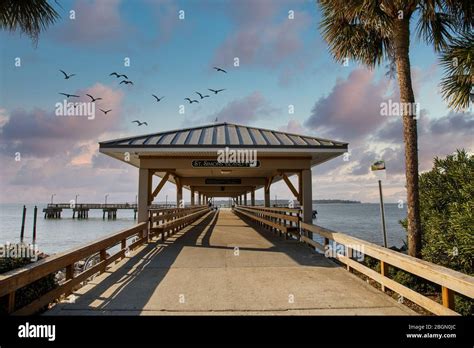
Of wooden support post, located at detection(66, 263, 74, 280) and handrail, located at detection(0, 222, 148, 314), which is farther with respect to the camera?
wooden support post, located at detection(66, 263, 74, 280)

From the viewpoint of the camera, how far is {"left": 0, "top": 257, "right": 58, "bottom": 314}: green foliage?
4.08 meters

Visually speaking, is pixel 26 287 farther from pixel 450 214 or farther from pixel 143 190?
pixel 450 214

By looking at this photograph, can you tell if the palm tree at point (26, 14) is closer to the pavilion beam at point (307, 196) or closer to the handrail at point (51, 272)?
the handrail at point (51, 272)

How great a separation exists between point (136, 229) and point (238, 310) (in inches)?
239

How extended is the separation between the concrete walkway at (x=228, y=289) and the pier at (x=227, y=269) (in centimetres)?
2

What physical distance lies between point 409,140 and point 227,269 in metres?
A: 4.79

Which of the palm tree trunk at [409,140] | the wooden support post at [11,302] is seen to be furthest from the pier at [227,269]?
the palm tree trunk at [409,140]

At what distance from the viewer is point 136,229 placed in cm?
965

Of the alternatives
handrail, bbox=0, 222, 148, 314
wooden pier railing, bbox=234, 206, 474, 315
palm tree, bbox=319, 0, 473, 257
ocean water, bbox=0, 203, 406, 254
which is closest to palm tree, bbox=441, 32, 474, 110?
palm tree, bbox=319, 0, 473, 257

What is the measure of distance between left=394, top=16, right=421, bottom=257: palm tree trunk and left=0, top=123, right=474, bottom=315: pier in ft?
3.51

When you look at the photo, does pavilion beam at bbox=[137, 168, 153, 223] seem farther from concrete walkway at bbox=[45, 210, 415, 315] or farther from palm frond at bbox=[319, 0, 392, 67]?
palm frond at bbox=[319, 0, 392, 67]

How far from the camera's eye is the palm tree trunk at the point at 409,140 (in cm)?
662
